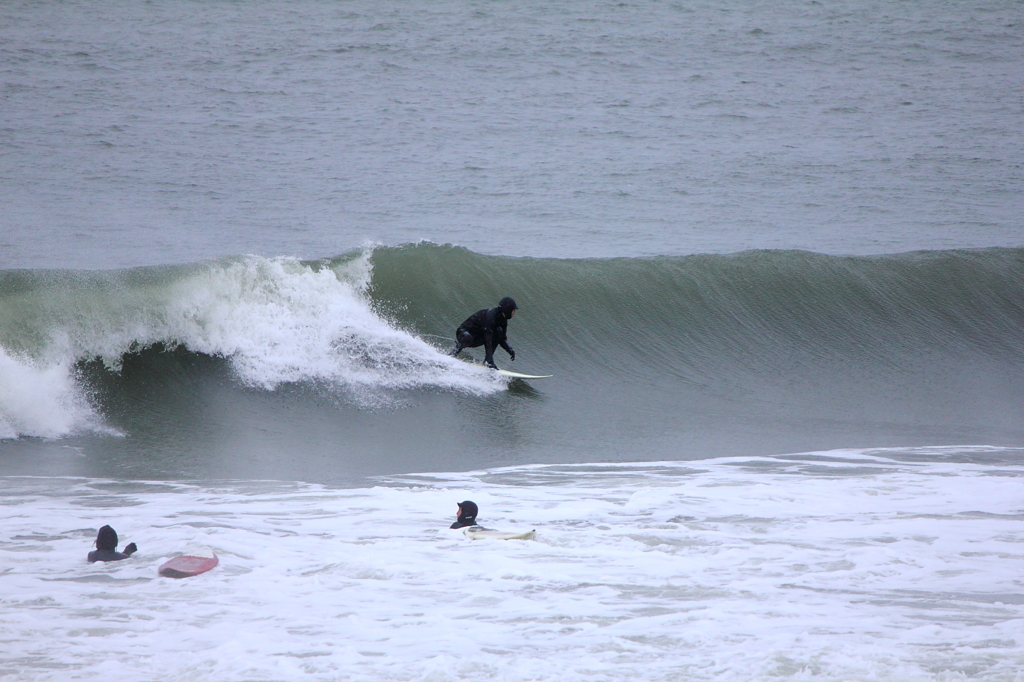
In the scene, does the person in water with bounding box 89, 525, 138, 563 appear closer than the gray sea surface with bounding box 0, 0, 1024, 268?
Yes

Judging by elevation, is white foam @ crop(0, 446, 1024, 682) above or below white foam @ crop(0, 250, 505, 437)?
below

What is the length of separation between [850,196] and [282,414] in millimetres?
13789

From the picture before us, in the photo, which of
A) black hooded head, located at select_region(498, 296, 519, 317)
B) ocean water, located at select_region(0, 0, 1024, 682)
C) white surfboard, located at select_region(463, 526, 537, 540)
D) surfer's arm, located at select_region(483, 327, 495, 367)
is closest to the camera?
ocean water, located at select_region(0, 0, 1024, 682)

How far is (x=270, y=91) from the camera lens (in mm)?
23141

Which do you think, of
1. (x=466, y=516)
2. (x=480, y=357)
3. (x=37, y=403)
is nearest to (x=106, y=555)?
(x=466, y=516)

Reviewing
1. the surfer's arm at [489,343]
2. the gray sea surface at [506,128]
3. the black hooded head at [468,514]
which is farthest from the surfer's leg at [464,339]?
the black hooded head at [468,514]

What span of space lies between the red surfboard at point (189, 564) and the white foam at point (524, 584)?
0.06 meters

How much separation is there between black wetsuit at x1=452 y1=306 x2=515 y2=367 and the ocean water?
0.31 meters

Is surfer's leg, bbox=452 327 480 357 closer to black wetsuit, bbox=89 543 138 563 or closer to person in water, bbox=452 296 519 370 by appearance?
person in water, bbox=452 296 519 370

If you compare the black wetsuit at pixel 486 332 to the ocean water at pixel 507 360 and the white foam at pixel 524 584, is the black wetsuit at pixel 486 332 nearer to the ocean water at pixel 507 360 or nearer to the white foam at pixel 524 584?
Answer: the ocean water at pixel 507 360

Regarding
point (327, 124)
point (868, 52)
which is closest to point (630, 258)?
point (327, 124)

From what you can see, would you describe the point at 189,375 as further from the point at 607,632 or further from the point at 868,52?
the point at 868,52

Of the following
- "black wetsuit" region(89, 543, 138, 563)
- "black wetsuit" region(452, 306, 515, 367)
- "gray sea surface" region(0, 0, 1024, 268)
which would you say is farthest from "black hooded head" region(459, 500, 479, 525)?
"gray sea surface" region(0, 0, 1024, 268)

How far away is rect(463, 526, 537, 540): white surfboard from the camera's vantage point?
516cm
